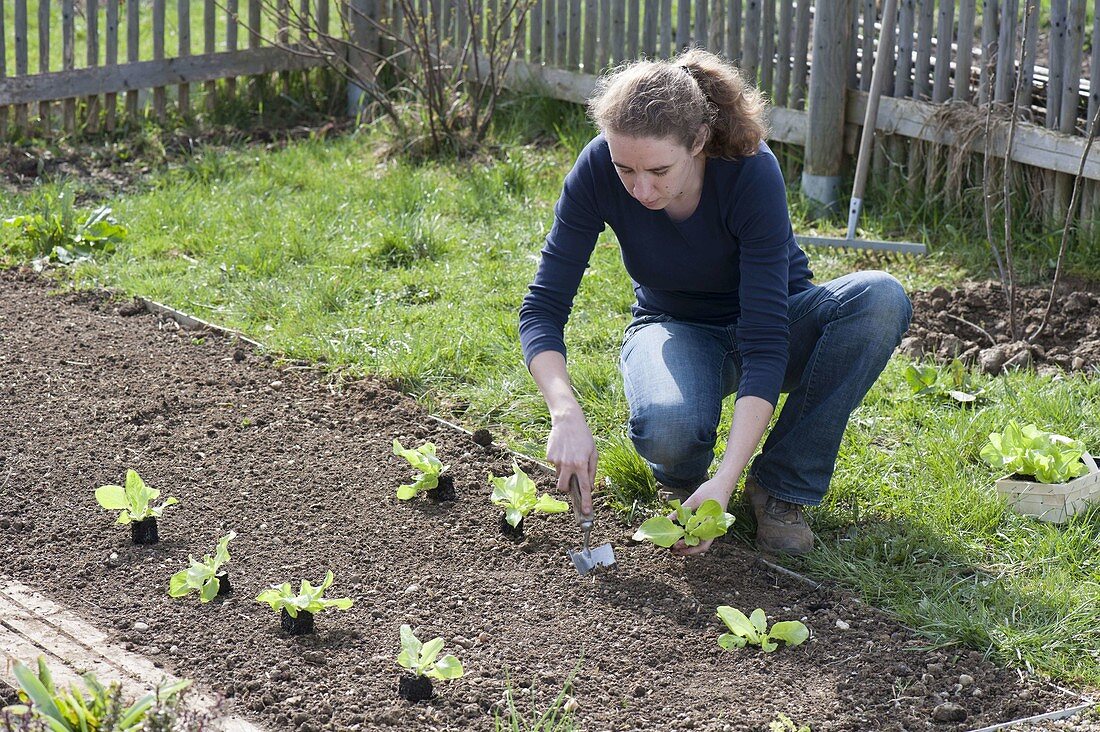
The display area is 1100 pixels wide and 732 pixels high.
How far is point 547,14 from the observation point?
721 centimetres

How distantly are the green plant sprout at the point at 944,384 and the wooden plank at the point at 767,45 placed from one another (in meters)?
2.63

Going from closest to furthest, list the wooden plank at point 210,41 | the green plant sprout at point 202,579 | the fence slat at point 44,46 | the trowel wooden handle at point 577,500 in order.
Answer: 1. the green plant sprout at point 202,579
2. the trowel wooden handle at point 577,500
3. the fence slat at point 44,46
4. the wooden plank at point 210,41

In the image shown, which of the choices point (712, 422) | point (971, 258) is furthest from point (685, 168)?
point (971, 258)

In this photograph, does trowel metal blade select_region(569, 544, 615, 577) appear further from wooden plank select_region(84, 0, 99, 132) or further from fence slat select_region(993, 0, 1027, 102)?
wooden plank select_region(84, 0, 99, 132)

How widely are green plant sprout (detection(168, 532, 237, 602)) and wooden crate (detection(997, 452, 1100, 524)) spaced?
2082mm

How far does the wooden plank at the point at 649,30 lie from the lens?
263 inches

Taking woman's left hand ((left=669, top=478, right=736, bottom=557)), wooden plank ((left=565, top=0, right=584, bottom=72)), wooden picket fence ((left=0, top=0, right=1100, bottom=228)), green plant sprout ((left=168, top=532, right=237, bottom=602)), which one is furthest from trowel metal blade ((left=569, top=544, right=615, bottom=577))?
wooden plank ((left=565, top=0, right=584, bottom=72))

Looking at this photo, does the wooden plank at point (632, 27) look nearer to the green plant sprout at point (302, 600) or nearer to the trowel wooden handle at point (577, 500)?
the trowel wooden handle at point (577, 500)

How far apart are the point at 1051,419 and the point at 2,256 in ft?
14.4

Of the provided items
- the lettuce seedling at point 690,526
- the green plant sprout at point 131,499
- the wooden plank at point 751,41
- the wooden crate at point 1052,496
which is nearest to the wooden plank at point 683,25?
the wooden plank at point 751,41

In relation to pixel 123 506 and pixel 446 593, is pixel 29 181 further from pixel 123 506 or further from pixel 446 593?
pixel 446 593

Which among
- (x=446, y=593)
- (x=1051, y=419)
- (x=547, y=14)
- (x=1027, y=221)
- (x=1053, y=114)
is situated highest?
(x=547, y=14)

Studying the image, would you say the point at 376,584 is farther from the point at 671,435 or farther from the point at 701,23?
the point at 701,23

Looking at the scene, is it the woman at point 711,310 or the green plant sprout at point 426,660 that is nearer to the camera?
the green plant sprout at point 426,660
